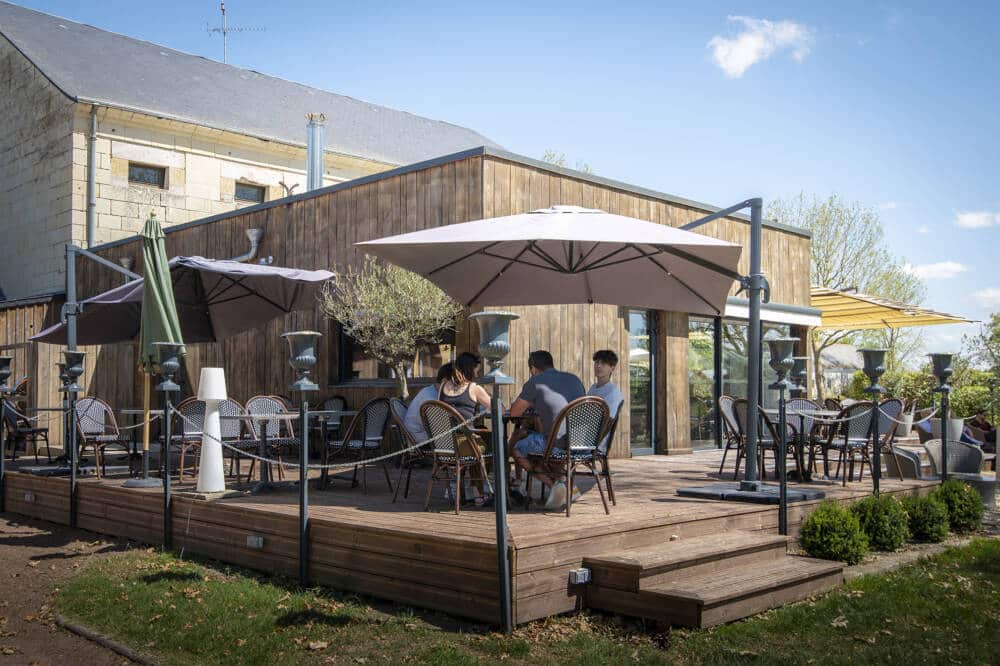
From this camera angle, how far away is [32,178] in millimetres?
19859

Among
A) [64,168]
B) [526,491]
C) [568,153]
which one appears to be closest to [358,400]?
[526,491]

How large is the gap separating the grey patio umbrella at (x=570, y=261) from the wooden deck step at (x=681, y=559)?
6.54 ft

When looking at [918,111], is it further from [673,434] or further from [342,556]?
[342,556]

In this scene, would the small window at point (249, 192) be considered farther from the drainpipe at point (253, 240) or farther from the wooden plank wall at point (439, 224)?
the drainpipe at point (253, 240)

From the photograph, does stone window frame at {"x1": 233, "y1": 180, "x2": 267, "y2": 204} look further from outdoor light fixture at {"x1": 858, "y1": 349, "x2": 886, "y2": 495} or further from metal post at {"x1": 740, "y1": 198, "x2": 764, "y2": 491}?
outdoor light fixture at {"x1": 858, "y1": 349, "x2": 886, "y2": 495}

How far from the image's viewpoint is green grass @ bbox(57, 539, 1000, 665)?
15.0ft

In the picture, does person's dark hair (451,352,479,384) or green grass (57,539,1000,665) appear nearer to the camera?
green grass (57,539,1000,665)

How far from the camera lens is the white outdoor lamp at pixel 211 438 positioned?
746 cm

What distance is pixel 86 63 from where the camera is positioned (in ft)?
65.3

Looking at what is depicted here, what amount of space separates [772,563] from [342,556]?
111 inches

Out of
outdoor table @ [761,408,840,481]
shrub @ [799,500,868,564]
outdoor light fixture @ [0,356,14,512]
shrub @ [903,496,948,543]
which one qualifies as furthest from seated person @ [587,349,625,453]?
outdoor light fixture @ [0,356,14,512]

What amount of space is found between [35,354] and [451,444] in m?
13.0

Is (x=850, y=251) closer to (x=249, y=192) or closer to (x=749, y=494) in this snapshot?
(x=249, y=192)

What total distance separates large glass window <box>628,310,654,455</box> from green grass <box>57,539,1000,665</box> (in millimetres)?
5883
